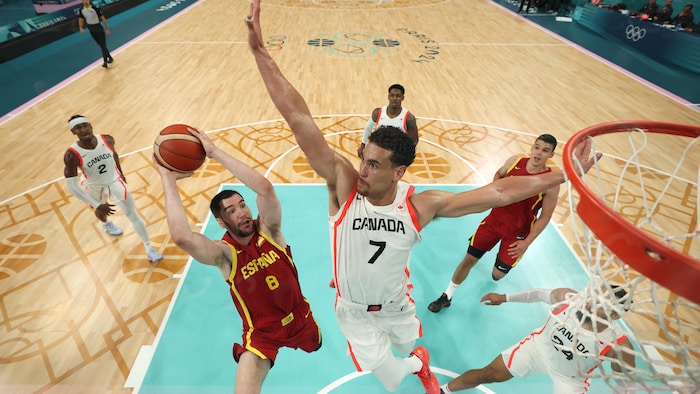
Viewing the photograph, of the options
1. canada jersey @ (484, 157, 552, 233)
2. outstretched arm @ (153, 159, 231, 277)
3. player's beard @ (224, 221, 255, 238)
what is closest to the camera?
outstretched arm @ (153, 159, 231, 277)

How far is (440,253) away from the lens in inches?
185

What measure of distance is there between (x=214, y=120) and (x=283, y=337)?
6127mm

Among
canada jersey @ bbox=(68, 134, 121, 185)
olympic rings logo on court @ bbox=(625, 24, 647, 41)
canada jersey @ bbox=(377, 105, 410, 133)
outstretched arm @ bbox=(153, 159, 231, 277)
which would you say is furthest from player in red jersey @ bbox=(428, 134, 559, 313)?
olympic rings logo on court @ bbox=(625, 24, 647, 41)

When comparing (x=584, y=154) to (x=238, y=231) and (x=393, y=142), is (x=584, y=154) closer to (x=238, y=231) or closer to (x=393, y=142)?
(x=393, y=142)

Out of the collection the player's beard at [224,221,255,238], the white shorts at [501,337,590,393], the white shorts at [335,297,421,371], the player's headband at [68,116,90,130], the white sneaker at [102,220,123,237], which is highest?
the player's headband at [68,116,90,130]

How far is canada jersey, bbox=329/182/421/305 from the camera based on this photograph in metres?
2.31

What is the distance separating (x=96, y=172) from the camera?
4109mm

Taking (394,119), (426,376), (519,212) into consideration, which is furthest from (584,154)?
(394,119)

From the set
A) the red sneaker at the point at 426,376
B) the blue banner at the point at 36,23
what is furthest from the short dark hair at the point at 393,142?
the blue banner at the point at 36,23

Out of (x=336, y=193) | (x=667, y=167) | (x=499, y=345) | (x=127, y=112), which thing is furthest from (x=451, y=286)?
(x=127, y=112)

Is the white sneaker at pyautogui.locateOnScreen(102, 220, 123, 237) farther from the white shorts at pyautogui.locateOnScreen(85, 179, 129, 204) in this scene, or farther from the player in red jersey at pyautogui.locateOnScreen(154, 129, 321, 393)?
the player in red jersey at pyautogui.locateOnScreen(154, 129, 321, 393)

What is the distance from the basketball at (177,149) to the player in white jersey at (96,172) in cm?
206

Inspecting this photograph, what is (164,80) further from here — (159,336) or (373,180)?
(373,180)

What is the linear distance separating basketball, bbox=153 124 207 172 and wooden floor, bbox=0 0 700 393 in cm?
211
